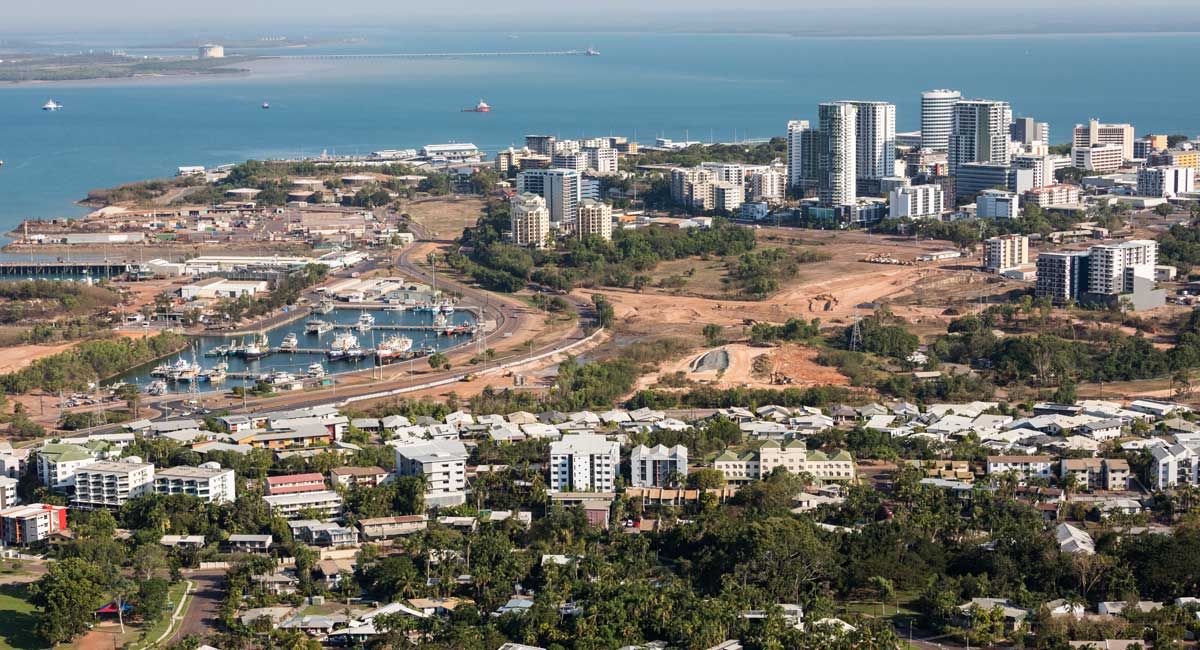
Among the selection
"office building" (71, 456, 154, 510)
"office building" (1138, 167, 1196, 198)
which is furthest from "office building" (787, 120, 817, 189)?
"office building" (71, 456, 154, 510)

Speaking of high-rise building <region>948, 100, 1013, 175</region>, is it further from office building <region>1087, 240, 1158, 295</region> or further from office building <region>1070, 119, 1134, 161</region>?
office building <region>1087, 240, 1158, 295</region>

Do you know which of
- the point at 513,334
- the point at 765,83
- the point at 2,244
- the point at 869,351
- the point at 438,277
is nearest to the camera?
the point at 869,351

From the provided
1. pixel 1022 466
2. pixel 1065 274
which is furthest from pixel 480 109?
pixel 1022 466

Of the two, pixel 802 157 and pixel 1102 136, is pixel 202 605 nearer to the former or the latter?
pixel 802 157

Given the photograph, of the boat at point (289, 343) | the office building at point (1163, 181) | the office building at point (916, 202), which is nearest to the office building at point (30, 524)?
the boat at point (289, 343)

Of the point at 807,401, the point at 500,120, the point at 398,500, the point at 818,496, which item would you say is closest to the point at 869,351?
the point at 807,401

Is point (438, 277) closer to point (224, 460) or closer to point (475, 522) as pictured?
point (224, 460)

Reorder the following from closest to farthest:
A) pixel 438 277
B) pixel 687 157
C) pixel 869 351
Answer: pixel 869 351
pixel 438 277
pixel 687 157
